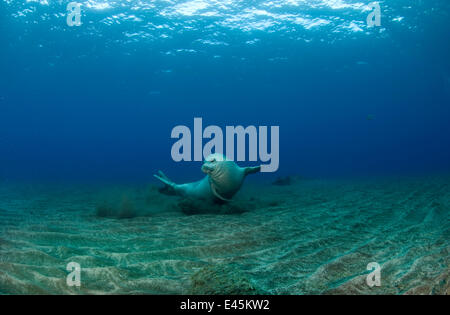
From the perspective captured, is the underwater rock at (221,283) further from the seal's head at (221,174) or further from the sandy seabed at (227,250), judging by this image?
the seal's head at (221,174)

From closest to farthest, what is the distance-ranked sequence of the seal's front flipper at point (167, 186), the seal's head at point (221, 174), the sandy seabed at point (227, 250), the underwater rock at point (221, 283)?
1. the underwater rock at point (221, 283)
2. the sandy seabed at point (227, 250)
3. the seal's head at point (221, 174)
4. the seal's front flipper at point (167, 186)

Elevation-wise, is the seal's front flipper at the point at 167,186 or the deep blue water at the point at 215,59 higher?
the deep blue water at the point at 215,59

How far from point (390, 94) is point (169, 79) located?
53.6 metres

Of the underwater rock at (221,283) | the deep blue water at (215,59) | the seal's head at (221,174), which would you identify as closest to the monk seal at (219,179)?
the seal's head at (221,174)

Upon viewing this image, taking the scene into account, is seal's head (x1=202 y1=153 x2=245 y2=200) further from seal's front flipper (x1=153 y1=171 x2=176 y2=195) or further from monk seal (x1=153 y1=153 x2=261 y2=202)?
seal's front flipper (x1=153 y1=171 x2=176 y2=195)

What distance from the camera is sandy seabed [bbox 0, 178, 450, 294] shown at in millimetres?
2578

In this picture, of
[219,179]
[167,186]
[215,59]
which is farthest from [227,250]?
[215,59]

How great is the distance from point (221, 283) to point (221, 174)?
416 centimetres

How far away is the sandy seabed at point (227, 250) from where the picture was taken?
8.46 feet

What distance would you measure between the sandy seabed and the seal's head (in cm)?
54

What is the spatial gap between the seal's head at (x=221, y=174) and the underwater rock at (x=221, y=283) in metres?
3.83

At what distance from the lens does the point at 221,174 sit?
6434 mm

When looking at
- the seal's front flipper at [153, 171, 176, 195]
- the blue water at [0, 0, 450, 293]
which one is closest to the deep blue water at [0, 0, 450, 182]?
the blue water at [0, 0, 450, 293]

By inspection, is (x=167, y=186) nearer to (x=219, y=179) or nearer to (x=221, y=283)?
(x=219, y=179)
